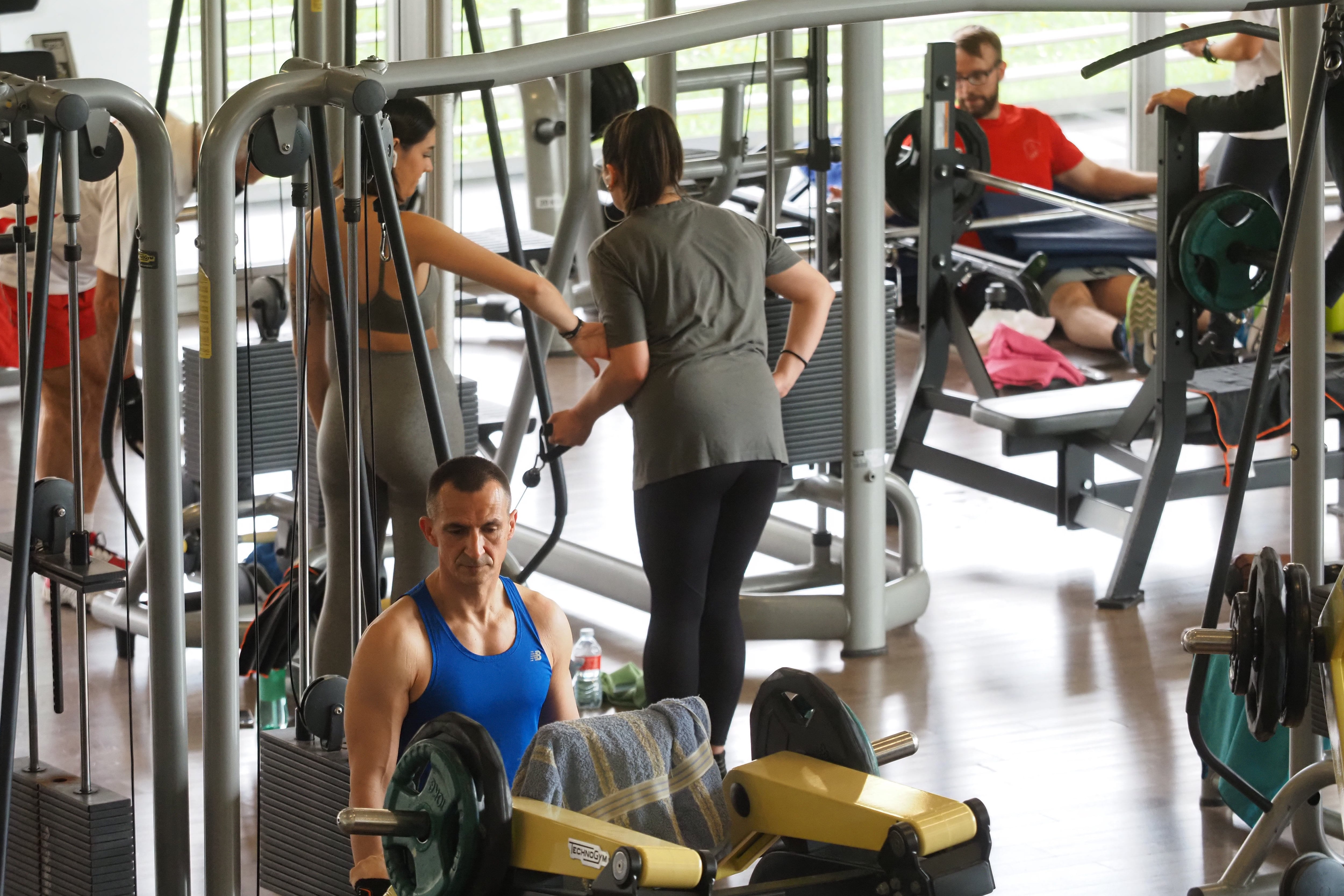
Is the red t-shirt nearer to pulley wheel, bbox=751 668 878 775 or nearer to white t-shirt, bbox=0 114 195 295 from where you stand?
white t-shirt, bbox=0 114 195 295

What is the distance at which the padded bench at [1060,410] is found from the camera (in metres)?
4.95

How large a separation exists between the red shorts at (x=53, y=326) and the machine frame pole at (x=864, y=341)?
1931 mm

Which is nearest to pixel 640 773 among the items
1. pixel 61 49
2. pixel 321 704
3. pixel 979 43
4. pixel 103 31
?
pixel 321 704

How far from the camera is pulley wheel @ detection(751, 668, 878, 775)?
6.56ft

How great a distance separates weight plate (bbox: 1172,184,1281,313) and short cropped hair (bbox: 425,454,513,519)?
255cm

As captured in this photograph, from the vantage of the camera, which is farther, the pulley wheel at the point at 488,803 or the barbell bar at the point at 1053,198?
the barbell bar at the point at 1053,198

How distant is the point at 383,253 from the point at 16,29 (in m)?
6.54

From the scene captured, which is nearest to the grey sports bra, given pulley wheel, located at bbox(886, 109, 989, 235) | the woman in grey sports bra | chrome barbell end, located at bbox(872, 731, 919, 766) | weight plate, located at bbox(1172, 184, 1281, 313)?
the woman in grey sports bra

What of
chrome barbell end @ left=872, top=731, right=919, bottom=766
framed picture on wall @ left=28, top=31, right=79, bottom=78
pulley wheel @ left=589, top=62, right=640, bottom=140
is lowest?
chrome barbell end @ left=872, top=731, right=919, bottom=766

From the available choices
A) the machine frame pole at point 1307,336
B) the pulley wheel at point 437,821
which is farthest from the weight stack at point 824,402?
the pulley wheel at point 437,821

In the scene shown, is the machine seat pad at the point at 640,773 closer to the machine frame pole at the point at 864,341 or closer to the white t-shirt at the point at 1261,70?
the machine frame pole at the point at 864,341

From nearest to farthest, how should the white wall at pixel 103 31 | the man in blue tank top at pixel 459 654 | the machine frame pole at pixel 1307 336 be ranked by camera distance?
the man in blue tank top at pixel 459 654 → the machine frame pole at pixel 1307 336 → the white wall at pixel 103 31

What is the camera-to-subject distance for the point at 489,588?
2.47 metres

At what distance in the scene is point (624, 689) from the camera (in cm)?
417
